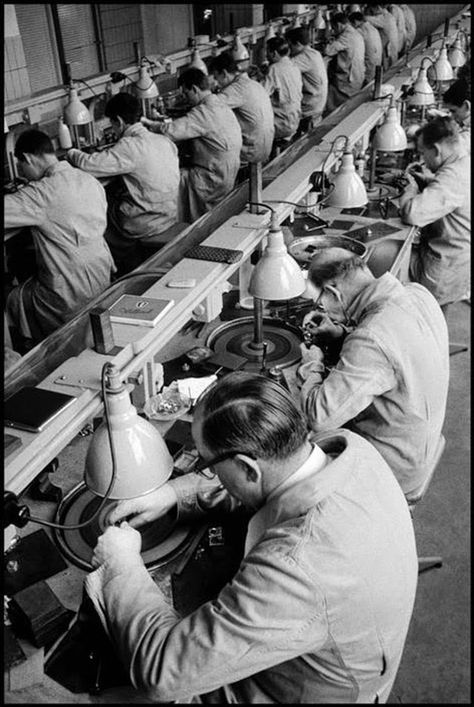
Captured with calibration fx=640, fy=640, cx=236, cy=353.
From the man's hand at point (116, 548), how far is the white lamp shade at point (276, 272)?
0.99 m

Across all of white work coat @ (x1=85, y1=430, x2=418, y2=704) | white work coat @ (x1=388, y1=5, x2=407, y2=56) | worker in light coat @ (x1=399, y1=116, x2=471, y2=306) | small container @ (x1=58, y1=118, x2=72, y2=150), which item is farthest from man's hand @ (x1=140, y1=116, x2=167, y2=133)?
white work coat @ (x1=388, y1=5, x2=407, y2=56)

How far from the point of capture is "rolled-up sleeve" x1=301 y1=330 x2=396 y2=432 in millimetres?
2477

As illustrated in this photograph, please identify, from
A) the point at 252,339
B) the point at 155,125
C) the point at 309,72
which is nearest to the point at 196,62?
the point at 309,72

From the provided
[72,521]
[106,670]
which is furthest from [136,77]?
[106,670]

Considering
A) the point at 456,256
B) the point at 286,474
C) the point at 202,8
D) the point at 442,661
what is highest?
the point at 202,8

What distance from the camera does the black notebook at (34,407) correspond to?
1.82m

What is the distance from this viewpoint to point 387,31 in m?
10.8

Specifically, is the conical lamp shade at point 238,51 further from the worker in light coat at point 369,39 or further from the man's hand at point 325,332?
the man's hand at point 325,332

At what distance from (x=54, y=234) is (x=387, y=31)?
8955 mm

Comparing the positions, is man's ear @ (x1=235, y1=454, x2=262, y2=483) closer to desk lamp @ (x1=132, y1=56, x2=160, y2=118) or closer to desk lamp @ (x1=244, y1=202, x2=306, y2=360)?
desk lamp @ (x1=244, y1=202, x2=306, y2=360)

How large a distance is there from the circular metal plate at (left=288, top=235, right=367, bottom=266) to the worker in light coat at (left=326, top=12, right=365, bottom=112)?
5.93 meters

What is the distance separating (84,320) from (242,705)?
1.43 metres

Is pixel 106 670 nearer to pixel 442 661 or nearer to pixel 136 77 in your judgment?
pixel 442 661

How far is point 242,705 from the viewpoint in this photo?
173 centimetres
